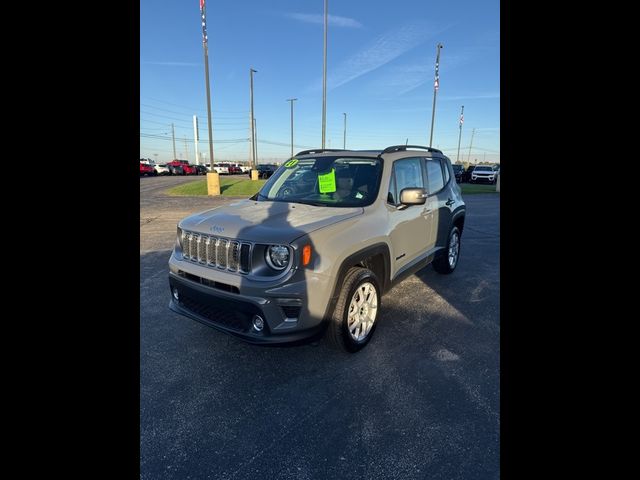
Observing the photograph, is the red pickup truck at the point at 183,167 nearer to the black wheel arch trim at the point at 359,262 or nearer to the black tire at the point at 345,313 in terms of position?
the black wheel arch trim at the point at 359,262

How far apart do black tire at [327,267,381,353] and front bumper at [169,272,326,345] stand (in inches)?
7.0

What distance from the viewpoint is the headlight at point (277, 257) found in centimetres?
259

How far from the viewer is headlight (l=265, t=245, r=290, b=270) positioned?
2.59 metres

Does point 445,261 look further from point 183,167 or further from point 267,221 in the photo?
point 183,167

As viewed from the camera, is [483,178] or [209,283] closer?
[209,283]

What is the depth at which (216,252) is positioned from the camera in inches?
111

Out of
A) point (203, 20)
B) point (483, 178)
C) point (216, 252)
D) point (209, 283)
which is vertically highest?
point (203, 20)

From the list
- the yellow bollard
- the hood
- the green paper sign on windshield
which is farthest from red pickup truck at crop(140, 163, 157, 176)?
the hood

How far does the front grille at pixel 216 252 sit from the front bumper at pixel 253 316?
0.21 meters

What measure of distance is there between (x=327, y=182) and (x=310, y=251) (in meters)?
1.47

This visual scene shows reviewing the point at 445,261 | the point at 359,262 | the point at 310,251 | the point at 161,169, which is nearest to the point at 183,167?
the point at 161,169
